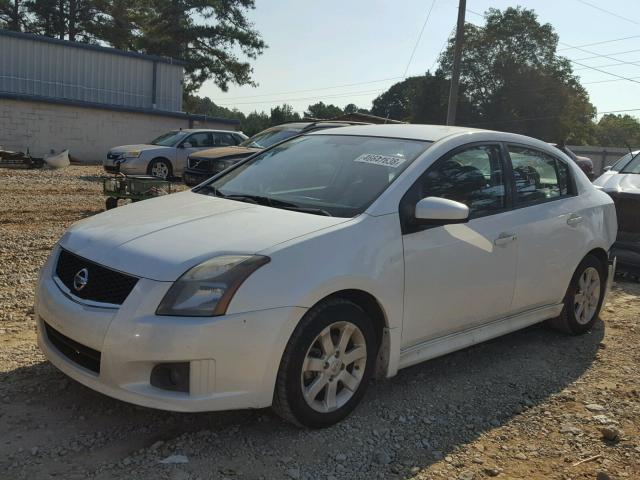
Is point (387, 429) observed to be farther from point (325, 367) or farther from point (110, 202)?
point (110, 202)

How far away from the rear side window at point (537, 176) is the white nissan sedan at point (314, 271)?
17 millimetres

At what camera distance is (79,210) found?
410 inches

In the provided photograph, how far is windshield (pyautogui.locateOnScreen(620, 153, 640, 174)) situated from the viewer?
8.41m

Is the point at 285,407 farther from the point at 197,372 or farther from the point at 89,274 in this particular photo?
the point at 89,274

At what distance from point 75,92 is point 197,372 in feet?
90.4

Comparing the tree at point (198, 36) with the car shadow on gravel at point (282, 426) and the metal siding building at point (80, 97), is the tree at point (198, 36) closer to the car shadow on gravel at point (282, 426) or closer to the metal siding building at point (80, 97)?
the metal siding building at point (80, 97)

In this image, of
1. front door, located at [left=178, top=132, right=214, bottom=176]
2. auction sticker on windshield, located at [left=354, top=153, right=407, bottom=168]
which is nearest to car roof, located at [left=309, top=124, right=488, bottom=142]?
auction sticker on windshield, located at [left=354, top=153, right=407, bottom=168]

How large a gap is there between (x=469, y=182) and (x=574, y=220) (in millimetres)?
1232

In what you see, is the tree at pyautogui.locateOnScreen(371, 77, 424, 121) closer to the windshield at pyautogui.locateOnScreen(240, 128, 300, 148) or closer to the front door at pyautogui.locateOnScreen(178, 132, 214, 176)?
the front door at pyautogui.locateOnScreen(178, 132, 214, 176)

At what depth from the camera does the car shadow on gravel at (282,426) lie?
119 inches

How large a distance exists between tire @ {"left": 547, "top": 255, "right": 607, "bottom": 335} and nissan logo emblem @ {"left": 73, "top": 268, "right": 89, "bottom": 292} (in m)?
3.64

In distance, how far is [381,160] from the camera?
13.2 ft

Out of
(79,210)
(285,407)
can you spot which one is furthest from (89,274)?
(79,210)

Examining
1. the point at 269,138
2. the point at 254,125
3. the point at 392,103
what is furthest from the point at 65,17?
the point at 392,103
